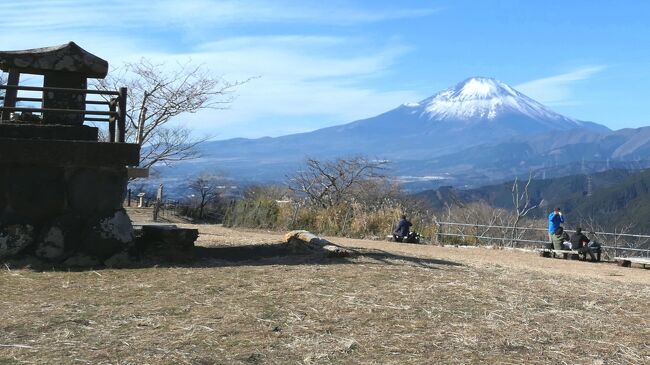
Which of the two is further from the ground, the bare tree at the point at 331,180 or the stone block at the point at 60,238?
the bare tree at the point at 331,180

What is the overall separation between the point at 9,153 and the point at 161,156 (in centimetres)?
1771

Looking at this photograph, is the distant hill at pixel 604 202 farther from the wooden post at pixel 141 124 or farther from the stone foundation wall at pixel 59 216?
the stone foundation wall at pixel 59 216

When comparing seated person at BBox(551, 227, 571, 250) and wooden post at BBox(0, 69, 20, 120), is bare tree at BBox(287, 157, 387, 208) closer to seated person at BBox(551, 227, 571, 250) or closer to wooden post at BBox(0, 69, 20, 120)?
seated person at BBox(551, 227, 571, 250)

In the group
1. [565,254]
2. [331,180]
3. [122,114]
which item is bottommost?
[565,254]

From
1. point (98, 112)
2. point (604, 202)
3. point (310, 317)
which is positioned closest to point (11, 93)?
point (98, 112)

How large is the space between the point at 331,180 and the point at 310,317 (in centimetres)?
2381

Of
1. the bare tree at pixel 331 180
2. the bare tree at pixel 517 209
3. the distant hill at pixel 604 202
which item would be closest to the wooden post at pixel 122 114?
the bare tree at pixel 517 209

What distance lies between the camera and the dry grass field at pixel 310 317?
6711 mm

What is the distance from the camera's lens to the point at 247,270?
11.4m

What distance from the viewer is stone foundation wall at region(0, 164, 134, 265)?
1142 centimetres

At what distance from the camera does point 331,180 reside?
3189 centimetres

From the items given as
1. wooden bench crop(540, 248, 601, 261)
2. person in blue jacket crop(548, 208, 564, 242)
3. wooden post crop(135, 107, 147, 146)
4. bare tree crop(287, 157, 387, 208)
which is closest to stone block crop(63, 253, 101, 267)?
wooden bench crop(540, 248, 601, 261)

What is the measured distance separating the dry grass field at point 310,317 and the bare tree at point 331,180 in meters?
19.1

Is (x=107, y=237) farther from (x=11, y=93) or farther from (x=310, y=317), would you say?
(x=310, y=317)
